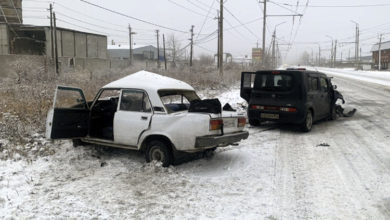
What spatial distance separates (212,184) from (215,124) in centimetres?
108

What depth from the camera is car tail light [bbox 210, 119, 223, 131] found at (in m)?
6.09

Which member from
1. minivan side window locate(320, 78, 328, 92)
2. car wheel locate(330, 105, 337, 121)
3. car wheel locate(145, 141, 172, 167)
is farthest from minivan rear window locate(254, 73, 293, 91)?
car wheel locate(145, 141, 172, 167)

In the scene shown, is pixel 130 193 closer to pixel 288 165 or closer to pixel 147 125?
pixel 147 125

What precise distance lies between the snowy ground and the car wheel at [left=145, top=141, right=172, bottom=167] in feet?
0.57

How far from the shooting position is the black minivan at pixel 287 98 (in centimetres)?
977

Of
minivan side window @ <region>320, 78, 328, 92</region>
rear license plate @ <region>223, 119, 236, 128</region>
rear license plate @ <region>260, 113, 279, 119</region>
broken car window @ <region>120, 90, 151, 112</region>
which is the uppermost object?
minivan side window @ <region>320, 78, 328, 92</region>

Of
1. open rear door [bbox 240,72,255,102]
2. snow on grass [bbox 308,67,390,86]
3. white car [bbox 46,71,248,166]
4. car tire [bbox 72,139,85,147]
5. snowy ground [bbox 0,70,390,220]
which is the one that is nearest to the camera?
snowy ground [bbox 0,70,390,220]

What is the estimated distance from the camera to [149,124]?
6.34m

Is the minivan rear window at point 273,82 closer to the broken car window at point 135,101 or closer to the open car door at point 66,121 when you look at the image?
the broken car window at point 135,101

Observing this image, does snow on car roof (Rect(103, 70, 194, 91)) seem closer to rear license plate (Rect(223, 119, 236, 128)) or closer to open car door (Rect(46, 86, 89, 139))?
open car door (Rect(46, 86, 89, 139))

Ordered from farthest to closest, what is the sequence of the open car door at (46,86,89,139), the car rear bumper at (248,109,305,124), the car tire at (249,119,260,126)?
the car tire at (249,119,260,126), the car rear bumper at (248,109,305,124), the open car door at (46,86,89,139)

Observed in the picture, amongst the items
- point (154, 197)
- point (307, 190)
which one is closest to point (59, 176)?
point (154, 197)

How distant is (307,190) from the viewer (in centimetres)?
537

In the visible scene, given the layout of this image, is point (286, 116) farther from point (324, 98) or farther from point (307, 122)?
point (324, 98)
